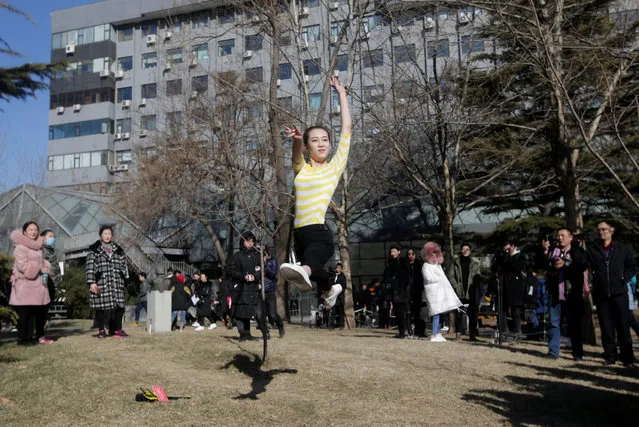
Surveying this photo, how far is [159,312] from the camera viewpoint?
45.3 feet

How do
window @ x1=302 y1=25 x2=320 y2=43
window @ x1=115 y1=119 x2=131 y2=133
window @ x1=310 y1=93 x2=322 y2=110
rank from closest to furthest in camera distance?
1. window @ x1=302 y1=25 x2=320 y2=43
2. window @ x1=310 y1=93 x2=322 y2=110
3. window @ x1=115 y1=119 x2=131 y2=133

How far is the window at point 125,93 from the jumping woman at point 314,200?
5355 cm

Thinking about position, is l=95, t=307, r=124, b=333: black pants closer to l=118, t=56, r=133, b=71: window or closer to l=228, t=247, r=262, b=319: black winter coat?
l=228, t=247, r=262, b=319: black winter coat

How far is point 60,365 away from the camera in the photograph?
8.62 meters

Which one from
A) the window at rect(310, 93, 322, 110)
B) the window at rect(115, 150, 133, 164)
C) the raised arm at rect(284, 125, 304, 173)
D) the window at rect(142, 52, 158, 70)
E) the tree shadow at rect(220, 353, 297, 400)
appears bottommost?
the tree shadow at rect(220, 353, 297, 400)

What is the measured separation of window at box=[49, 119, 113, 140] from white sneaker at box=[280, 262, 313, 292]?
5478cm

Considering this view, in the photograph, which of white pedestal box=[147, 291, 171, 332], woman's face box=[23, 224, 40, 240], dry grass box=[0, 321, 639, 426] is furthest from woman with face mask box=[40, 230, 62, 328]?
white pedestal box=[147, 291, 171, 332]

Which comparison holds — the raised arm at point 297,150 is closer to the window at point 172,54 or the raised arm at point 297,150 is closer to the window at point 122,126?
the window at point 172,54

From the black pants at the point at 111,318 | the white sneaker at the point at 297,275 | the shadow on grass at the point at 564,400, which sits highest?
the white sneaker at the point at 297,275

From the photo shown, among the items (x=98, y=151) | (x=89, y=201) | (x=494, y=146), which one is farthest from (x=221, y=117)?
(x=98, y=151)

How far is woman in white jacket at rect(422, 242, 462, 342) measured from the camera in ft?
40.0

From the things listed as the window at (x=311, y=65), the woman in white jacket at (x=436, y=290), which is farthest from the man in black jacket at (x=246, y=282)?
the window at (x=311, y=65)

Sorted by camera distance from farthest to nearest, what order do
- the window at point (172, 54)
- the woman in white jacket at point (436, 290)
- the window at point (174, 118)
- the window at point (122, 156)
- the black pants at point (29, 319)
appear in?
the window at point (122, 156)
the window at point (174, 118)
the window at point (172, 54)
the woman in white jacket at point (436, 290)
the black pants at point (29, 319)

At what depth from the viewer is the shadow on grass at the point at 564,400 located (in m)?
7.05
